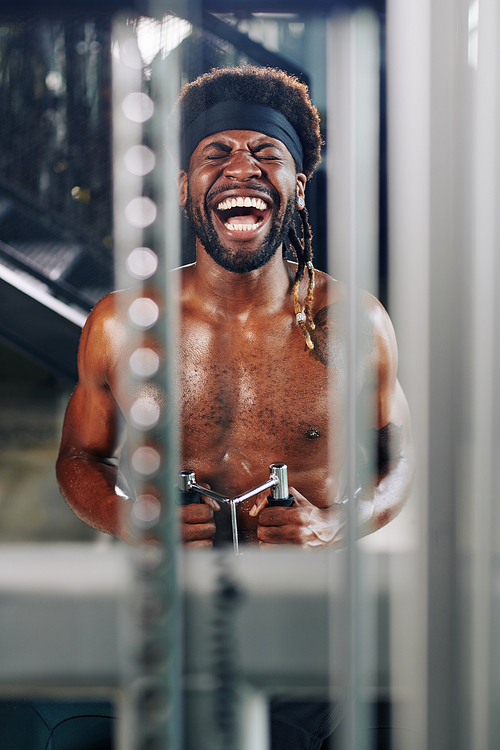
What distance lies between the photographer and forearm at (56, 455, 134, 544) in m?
0.87

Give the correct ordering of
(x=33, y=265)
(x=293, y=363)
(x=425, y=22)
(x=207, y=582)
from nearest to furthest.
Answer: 1. (x=425, y=22)
2. (x=207, y=582)
3. (x=293, y=363)
4. (x=33, y=265)

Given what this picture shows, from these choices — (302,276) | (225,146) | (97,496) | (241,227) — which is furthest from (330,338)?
(97,496)

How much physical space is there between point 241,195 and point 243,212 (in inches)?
0.9

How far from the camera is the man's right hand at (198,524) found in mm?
719

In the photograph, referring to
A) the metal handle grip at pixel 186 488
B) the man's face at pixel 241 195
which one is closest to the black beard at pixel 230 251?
the man's face at pixel 241 195

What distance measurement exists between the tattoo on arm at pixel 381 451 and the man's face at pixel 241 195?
12.0 inches

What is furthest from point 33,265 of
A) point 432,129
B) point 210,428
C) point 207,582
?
point 432,129

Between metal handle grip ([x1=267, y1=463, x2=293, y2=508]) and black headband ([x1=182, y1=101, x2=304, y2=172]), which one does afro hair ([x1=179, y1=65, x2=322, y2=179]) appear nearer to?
black headband ([x1=182, y1=101, x2=304, y2=172])

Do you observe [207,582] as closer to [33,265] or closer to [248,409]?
[248,409]

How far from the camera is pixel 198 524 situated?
73cm

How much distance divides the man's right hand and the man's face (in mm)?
349

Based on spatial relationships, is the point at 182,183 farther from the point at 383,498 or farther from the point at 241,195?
the point at 383,498

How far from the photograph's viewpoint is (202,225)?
2.61 ft

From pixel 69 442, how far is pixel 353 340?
1.83 ft
